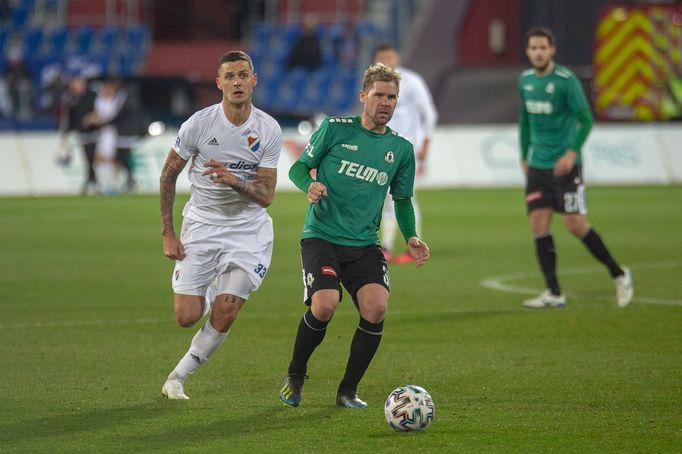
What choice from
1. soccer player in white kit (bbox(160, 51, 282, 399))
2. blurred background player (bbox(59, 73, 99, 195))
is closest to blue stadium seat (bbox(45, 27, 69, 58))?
blurred background player (bbox(59, 73, 99, 195))

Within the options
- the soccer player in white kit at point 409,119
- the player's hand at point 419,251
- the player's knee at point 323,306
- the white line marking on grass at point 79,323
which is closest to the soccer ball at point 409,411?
the player's knee at point 323,306

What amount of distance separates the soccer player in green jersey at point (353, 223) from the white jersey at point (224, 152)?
0.32 m

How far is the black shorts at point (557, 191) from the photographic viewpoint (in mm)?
12469

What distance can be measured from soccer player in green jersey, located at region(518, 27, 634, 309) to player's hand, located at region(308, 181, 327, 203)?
16.5 feet

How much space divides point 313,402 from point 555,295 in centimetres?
484

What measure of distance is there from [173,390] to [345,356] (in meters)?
2.04

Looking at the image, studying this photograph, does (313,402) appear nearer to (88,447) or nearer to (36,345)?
(88,447)

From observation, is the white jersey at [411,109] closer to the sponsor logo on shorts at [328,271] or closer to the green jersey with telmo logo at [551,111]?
the green jersey with telmo logo at [551,111]

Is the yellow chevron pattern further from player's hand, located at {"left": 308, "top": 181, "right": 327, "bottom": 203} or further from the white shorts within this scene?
player's hand, located at {"left": 308, "top": 181, "right": 327, "bottom": 203}

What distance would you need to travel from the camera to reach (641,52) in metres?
33.2

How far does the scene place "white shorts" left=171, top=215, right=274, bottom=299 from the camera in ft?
27.8

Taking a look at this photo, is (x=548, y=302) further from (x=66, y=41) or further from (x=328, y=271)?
(x=66, y=41)

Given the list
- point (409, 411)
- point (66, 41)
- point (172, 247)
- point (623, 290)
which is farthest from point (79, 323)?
point (66, 41)

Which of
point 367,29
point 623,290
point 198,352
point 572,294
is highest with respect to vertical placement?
point 198,352
